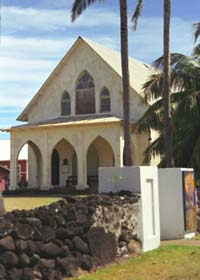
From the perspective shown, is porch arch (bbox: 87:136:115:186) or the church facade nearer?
the church facade

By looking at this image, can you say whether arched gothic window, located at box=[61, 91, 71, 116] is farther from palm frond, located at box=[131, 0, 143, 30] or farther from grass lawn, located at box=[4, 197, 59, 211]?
palm frond, located at box=[131, 0, 143, 30]

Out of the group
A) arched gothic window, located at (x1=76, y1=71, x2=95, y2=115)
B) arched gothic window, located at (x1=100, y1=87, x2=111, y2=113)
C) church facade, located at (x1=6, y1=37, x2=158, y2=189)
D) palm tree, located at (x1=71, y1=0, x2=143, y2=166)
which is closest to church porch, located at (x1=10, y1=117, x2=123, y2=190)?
church facade, located at (x1=6, y1=37, x2=158, y2=189)

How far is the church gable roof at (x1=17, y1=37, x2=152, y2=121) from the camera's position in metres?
34.3

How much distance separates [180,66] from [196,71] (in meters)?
0.93

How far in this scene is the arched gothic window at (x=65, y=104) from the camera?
3584 cm

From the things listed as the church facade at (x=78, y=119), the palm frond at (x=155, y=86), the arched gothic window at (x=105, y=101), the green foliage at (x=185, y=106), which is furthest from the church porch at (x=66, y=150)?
the green foliage at (x=185, y=106)

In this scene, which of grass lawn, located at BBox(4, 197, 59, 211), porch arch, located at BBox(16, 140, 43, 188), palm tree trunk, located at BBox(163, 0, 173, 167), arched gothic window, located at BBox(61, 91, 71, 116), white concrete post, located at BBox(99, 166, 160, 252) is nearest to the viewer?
white concrete post, located at BBox(99, 166, 160, 252)

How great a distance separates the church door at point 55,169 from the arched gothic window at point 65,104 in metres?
2.57

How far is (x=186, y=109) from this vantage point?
21906mm

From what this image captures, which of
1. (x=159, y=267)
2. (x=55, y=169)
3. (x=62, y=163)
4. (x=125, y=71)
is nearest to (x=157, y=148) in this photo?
(x=125, y=71)

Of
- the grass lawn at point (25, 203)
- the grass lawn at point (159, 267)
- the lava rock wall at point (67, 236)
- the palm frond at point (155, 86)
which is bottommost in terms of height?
the grass lawn at point (159, 267)

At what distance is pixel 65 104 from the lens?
3612 centimetres

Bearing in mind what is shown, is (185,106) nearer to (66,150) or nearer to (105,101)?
(105,101)

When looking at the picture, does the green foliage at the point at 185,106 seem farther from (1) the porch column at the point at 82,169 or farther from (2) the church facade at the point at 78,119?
(1) the porch column at the point at 82,169
